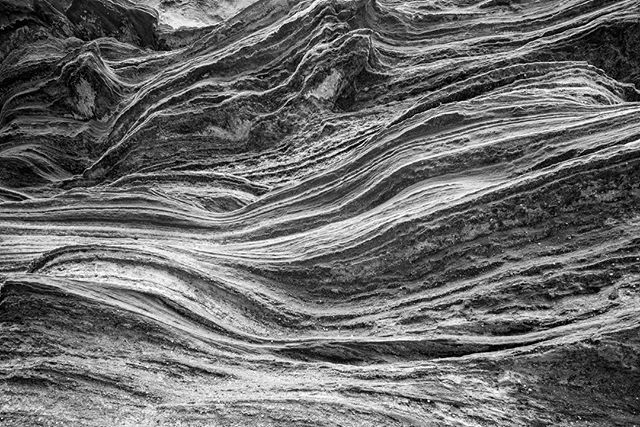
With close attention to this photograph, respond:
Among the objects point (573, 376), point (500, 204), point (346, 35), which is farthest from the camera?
point (346, 35)

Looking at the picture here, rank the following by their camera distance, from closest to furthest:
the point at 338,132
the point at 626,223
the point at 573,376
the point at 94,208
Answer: the point at 573,376 < the point at 626,223 < the point at 94,208 < the point at 338,132

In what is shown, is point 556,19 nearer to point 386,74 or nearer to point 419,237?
point 386,74

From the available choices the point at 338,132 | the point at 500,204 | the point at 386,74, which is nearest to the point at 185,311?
the point at 500,204

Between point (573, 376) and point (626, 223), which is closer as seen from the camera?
point (573, 376)

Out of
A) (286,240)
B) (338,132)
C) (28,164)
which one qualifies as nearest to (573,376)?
(286,240)

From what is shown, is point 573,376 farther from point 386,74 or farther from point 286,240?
point 386,74

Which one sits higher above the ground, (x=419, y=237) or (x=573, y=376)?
(x=419, y=237)

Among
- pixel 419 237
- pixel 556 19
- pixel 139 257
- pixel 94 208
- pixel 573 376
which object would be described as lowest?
pixel 573 376
